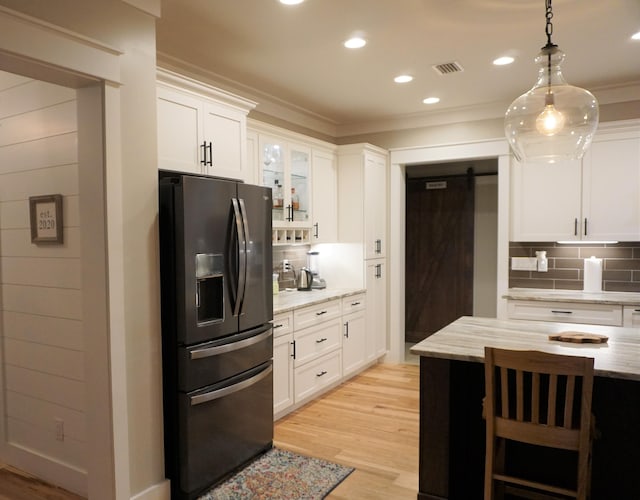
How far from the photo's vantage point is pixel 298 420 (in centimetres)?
392

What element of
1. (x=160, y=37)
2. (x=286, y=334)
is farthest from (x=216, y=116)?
(x=286, y=334)

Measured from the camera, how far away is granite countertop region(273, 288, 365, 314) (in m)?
3.81

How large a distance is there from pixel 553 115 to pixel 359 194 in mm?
2898

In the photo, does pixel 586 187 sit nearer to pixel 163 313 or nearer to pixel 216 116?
pixel 216 116

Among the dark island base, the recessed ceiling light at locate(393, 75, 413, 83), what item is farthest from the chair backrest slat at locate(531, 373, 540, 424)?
the recessed ceiling light at locate(393, 75, 413, 83)

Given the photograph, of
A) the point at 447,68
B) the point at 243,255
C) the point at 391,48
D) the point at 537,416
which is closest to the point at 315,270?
the point at 243,255

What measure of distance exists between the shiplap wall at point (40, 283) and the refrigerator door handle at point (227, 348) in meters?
0.64

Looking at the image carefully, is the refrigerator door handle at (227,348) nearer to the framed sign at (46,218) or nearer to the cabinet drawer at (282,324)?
the cabinet drawer at (282,324)

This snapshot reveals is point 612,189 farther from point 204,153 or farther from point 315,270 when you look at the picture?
point 204,153

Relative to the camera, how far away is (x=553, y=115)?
2.22 meters

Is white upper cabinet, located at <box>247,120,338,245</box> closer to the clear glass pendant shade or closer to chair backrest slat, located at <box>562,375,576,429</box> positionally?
the clear glass pendant shade

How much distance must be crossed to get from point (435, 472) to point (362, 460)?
2.62ft

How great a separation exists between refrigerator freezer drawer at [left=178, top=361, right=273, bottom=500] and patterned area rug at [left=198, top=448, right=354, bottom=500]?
7 centimetres

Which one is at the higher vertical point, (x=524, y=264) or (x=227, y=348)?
(x=524, y=264)
